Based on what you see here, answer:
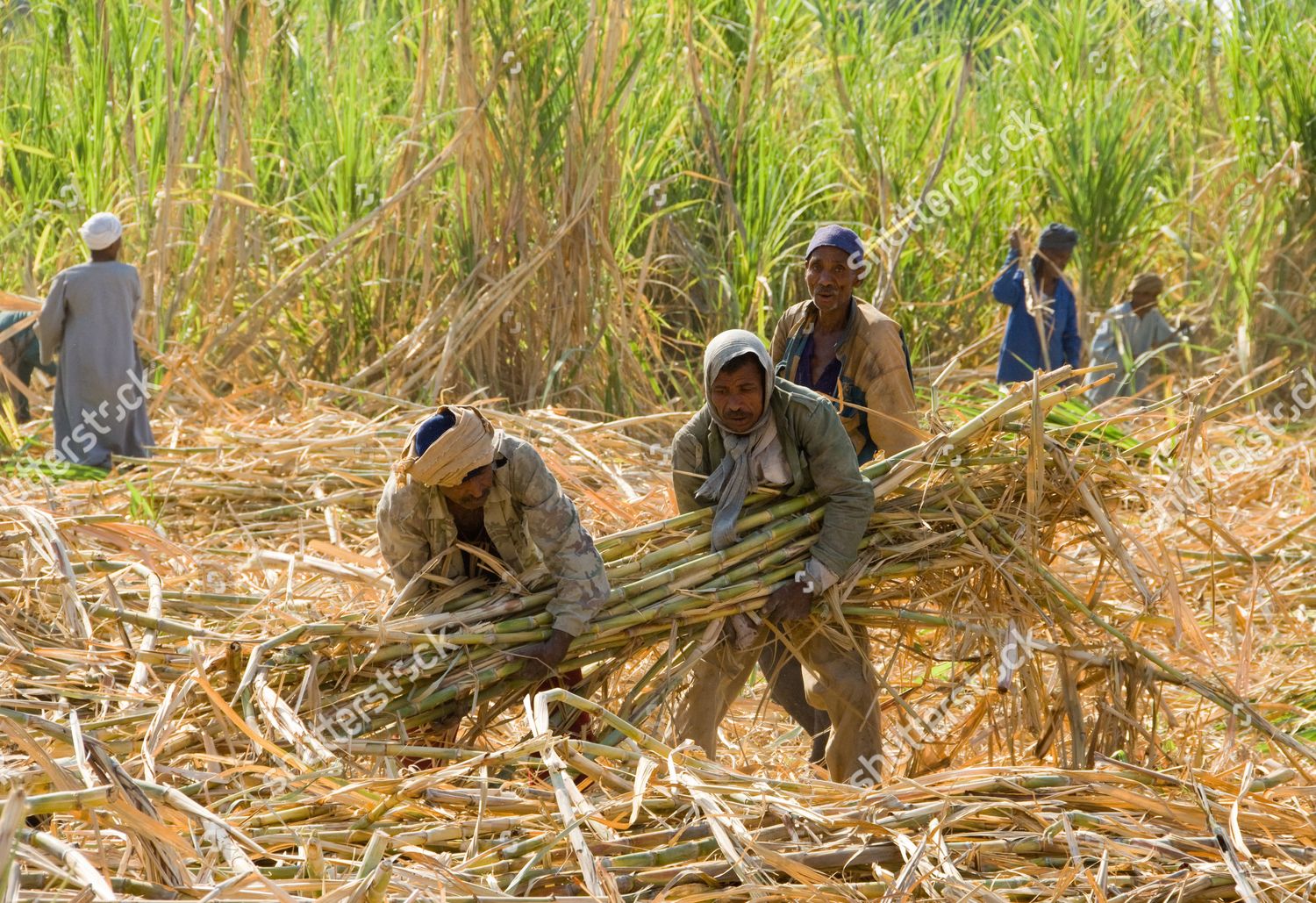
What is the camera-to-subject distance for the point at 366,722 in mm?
2914

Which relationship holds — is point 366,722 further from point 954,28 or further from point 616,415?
point 954,28

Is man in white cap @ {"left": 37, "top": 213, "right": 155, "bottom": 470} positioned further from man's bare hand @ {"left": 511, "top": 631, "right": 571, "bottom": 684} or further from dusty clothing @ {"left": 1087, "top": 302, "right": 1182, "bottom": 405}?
dusty clothing @ {"left": 1087, "top": 302, "right": 1182, "bottom": 405}

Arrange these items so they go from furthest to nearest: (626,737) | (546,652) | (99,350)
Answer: (99,350) < (546,652) < (626,737)

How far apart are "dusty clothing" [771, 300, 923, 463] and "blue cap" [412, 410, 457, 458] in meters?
1.07

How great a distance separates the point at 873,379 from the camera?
3672mm

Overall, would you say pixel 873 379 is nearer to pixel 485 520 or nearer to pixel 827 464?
pixel 827 464

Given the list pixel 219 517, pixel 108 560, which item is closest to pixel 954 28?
pixel 219 517

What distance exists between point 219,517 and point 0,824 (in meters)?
3.73

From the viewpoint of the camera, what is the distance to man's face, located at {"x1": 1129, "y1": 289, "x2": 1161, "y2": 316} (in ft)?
25.2

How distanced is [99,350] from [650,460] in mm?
2545

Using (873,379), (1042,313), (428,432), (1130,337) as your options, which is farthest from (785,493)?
(1130,337)

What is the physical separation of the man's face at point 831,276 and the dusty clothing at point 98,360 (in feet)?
12.2

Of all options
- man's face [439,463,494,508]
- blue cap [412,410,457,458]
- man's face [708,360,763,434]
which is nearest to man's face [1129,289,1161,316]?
man's face [708,360,763,434]

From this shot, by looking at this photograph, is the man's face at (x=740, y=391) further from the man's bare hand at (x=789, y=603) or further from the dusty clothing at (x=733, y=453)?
the man's bare hand at (x=789, y=603)
